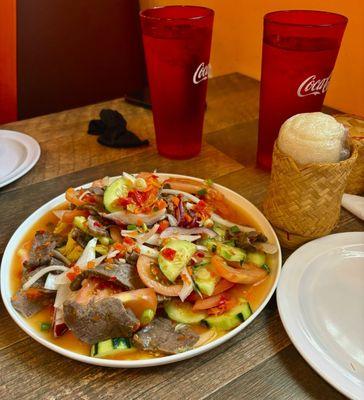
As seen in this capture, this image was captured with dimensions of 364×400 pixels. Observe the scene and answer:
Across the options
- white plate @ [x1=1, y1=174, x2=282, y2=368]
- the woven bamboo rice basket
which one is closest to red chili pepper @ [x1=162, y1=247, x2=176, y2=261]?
white plate @ [x1=1, y1=174, x2=282, y2=368]

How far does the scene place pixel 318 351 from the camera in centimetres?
80

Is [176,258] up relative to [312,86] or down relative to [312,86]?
down

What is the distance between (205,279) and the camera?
35.9 inches

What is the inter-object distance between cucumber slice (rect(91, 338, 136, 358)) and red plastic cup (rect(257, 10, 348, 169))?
921mm

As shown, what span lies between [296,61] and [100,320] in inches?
37.6

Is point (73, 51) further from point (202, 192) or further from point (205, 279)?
point (205, 279)

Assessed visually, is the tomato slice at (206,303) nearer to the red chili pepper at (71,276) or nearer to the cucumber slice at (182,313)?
the cucumber slice at (182,313)

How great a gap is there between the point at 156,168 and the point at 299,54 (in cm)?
63

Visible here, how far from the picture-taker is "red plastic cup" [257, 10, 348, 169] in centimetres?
123

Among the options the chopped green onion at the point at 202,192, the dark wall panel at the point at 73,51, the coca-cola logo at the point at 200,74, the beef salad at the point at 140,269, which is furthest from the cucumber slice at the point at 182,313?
the dark wall panel at the point at 73,51

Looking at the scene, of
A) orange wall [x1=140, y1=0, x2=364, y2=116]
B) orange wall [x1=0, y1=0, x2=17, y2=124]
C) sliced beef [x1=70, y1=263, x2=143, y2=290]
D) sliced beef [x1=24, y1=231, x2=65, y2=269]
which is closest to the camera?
sliced beef [x1=70, y1=263, x2=143, y2=290]

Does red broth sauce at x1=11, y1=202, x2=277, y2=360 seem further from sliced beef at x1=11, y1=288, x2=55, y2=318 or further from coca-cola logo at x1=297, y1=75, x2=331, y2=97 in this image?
coca-cola logo at x1=297, y1=75, x2=331, y2=97

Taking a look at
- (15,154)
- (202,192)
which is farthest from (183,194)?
(15,154)

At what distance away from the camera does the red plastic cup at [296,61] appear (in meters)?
1.23
